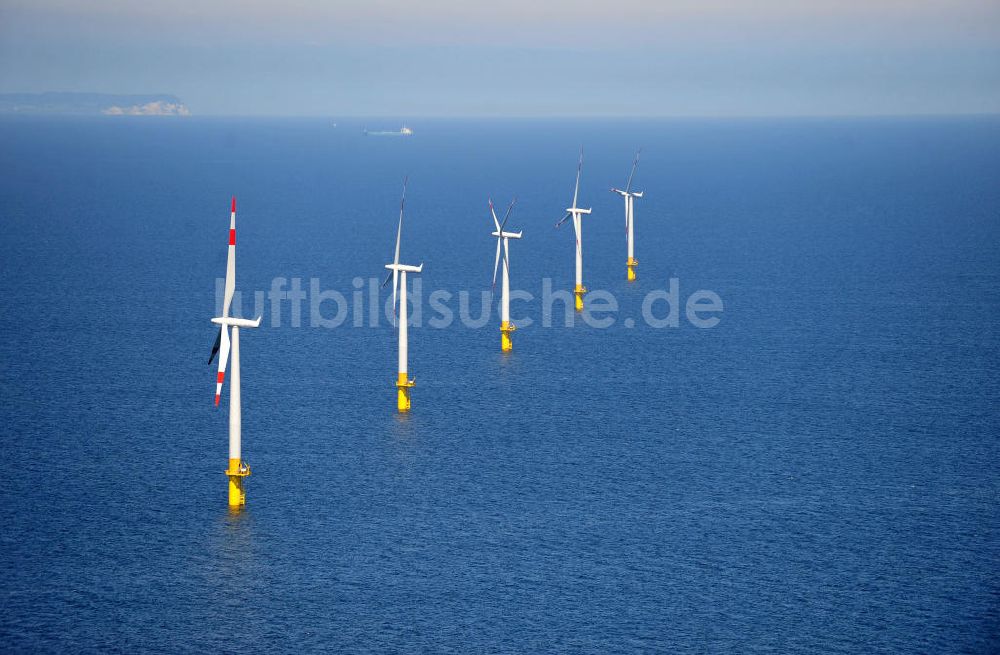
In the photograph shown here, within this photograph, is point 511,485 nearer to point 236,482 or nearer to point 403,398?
point 236,482

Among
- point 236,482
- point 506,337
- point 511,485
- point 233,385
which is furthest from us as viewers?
point 506,337

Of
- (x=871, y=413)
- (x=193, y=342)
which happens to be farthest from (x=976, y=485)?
(x=193, y=342)

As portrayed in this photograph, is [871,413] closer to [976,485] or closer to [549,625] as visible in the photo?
[976,485]

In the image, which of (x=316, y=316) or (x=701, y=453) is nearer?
(x=701, y=453)

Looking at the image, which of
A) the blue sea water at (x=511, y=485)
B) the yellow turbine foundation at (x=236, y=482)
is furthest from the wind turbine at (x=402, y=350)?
the yellow turbine foundation at (x=236, y=482)

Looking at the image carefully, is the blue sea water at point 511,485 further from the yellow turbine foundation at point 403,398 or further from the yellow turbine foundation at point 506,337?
the yellow turbine foundation at point 403,398

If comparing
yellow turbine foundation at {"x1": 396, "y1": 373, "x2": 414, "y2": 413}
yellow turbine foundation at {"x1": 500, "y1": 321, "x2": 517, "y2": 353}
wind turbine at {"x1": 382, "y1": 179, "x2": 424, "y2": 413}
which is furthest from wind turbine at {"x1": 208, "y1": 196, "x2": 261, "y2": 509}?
yellow turbine foundation at {"x1": 500, "y1": 321, "x2": 517, "y2": 353}

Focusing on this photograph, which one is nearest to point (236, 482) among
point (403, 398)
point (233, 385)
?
point (233, 385)

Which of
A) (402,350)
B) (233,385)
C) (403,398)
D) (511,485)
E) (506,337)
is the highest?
(506,337)

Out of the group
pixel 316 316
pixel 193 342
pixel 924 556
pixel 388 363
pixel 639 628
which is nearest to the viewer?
pixel 639 628
